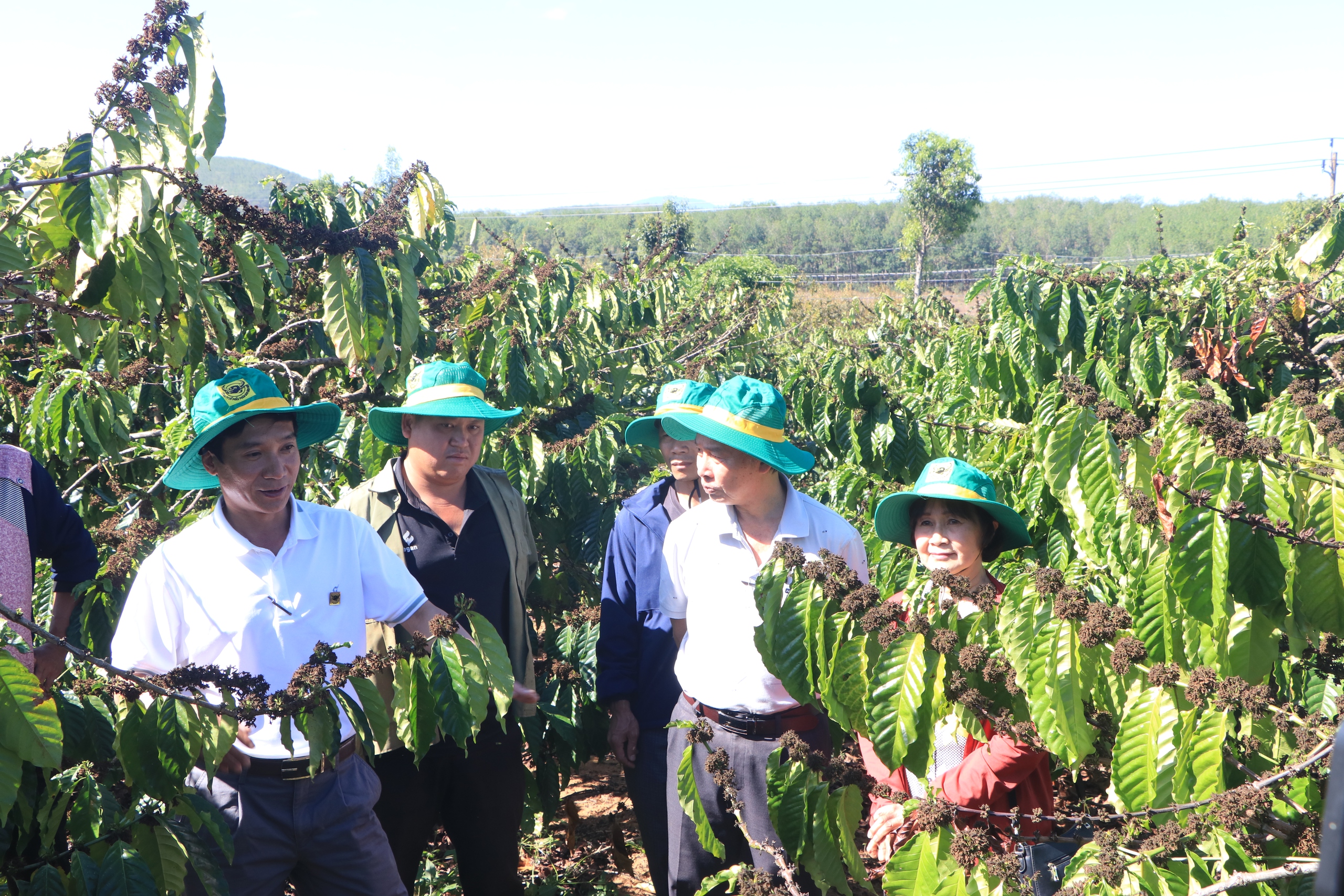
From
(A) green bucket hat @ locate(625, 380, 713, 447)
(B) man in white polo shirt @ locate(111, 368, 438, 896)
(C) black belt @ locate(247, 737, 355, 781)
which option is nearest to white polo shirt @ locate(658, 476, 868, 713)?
(A) green bucket hat @ locate(625, 380, 713, 447)

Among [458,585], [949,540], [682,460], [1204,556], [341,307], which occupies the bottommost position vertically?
[458,585]

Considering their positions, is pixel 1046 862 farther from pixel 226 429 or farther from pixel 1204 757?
pixel 226 429

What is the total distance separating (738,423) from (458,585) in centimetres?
100

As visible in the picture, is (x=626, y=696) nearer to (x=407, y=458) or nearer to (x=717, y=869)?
(x=717, y=869)

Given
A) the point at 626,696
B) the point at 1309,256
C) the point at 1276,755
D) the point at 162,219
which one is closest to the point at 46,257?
the point at 162,219

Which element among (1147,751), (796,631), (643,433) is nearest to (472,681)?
(796,631)

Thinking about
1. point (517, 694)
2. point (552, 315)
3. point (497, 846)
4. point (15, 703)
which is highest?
point (552, 315)

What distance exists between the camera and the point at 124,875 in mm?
1738

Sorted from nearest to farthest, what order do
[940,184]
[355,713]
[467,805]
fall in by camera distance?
1. [355,713]
2. [467,805]
3. [940,184]

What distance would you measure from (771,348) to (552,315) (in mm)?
5753

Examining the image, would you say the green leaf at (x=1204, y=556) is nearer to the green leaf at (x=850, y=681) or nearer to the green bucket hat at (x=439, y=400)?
the green leaf at (x=850, y=681)

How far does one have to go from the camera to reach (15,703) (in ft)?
4.58

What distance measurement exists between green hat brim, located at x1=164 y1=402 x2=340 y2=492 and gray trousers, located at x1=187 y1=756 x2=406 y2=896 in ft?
2.61

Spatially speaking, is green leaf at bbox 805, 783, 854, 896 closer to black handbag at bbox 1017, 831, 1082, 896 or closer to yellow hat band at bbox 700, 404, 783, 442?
black handbag at bbox 1017, 831, 1082, 896
